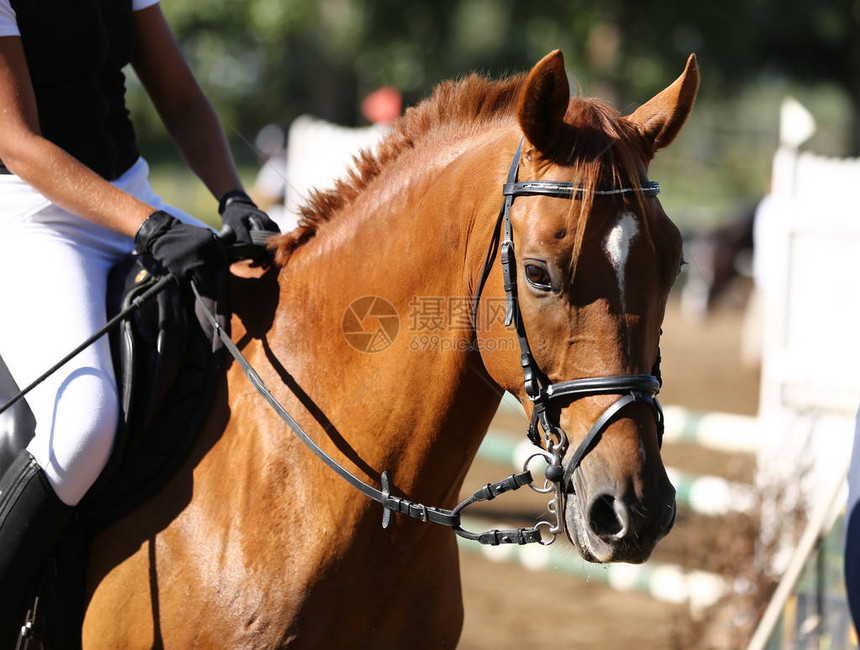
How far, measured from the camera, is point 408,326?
234 cm

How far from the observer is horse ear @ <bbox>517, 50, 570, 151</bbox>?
6.59 feet

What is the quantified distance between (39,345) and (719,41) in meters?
21.0

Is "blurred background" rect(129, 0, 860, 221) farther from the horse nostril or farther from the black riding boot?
the horse nostril

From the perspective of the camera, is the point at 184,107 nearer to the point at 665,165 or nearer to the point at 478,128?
the point at 478,128

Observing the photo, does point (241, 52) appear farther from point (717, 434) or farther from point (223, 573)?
point (223, 573)

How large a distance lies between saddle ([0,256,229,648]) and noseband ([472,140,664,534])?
92 centimetres

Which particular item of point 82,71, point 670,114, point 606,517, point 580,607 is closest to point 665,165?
point 670,114

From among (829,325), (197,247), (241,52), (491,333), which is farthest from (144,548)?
(241,52)

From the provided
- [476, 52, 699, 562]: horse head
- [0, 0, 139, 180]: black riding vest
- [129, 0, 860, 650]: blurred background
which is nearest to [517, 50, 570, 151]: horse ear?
[476, 52, 699, 562]: horse head

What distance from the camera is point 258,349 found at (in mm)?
2537
